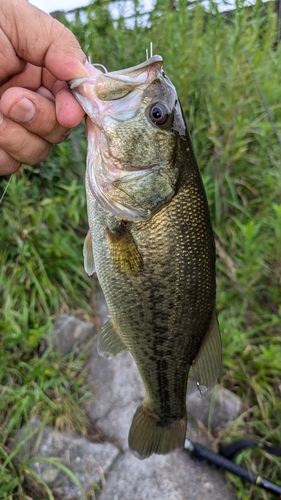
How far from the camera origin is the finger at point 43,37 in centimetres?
133

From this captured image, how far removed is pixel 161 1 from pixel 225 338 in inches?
103

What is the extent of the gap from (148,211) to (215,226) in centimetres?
195

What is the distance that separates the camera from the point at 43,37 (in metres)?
1.38

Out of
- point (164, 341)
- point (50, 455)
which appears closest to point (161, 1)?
point (164, 341)

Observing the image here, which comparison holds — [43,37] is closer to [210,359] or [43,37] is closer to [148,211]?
[148,211]

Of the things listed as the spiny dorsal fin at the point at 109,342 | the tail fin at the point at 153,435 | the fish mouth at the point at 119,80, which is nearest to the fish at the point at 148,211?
the fish mouth at the point at 119,80

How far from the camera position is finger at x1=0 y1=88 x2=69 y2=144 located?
1.40 meters

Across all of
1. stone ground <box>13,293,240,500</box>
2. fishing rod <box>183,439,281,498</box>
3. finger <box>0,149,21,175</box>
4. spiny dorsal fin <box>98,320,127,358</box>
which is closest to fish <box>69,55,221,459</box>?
spiny dorsal fin <box>98,320,127,358</box>

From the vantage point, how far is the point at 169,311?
4.54 ft

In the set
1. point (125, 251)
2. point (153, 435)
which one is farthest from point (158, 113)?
point (153, 435)

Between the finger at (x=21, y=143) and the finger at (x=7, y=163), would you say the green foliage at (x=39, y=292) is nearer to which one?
the finger at (x=7, y=163)

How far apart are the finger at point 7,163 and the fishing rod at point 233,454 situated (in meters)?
1.76

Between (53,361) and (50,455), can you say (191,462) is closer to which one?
(50,455)

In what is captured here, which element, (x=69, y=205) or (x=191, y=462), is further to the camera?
(x=69, y=205)
